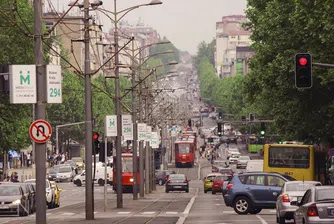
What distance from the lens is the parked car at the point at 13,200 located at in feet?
164

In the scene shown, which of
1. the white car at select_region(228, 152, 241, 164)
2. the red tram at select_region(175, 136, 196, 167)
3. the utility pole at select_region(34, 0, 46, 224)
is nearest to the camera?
the utility pole at select_region(34, 0, 46, 224)

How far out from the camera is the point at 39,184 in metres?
29.8

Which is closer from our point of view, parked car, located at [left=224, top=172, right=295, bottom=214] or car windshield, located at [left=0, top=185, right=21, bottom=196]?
parked car, located at [left=224, top=172, right=295, bottom=214]

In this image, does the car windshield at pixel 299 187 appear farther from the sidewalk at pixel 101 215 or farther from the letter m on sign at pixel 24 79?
the letter m on sign at pixel 24 79

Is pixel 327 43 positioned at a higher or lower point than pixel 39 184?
higher

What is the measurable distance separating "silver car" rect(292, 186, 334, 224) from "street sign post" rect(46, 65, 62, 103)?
684 centimetres

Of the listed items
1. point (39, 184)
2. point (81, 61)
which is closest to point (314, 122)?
point (39, 184)

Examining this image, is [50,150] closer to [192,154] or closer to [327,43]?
[192,154]

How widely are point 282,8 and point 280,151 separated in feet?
34.5

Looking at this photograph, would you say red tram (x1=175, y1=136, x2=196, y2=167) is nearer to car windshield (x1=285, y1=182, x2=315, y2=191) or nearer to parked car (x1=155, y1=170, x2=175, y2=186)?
parked car (x1=155, y1=170, x2=175, y2=186)

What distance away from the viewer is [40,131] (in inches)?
1154

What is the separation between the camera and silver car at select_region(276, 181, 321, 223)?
35812 millimetres

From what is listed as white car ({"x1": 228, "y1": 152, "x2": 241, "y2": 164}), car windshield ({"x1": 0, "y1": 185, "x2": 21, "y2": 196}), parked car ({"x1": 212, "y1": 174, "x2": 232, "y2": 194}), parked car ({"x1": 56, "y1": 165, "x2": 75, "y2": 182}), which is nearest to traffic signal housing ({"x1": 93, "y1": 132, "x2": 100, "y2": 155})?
car windshield ({"x1": 0, "y1": 185, "x2": 21, "y2": 196})

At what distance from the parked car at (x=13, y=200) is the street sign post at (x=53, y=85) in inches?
820
